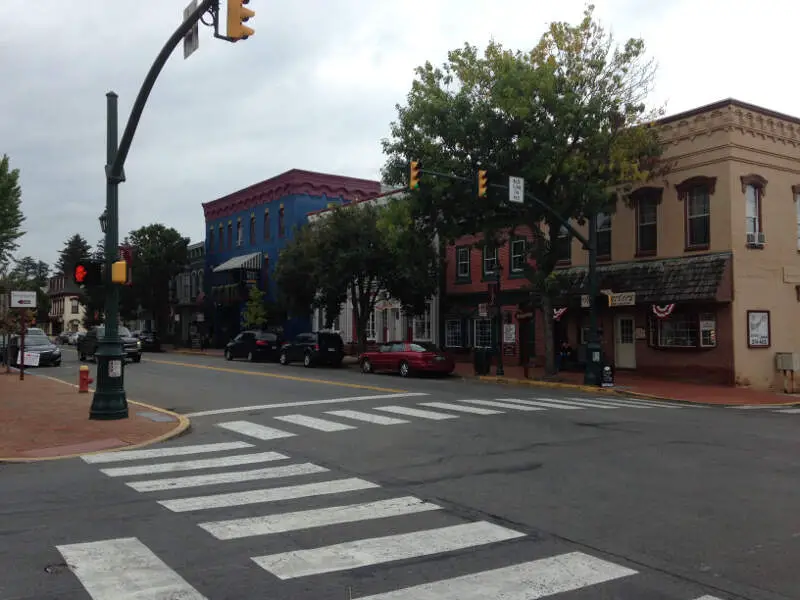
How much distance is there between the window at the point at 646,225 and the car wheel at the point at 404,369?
9.43m

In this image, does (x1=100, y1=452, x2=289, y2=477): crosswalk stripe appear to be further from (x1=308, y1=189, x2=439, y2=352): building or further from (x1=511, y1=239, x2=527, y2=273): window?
(x1=308, y1=189, x2=439, y2=352): building

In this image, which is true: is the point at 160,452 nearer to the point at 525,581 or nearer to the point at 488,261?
the point at 525,581

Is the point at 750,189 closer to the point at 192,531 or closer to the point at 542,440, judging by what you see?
the point at 542,440

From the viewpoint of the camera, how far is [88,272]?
13523mm

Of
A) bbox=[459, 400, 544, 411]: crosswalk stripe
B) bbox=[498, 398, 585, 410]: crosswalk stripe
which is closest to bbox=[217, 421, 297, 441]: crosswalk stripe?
bbox=[459, 400, 544, 411]: crosswalk stripe

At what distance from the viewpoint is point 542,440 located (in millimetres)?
11609

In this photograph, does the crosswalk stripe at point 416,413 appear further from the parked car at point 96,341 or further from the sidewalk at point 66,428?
the parked car at point 96,341

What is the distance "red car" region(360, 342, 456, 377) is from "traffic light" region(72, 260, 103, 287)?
15091mm

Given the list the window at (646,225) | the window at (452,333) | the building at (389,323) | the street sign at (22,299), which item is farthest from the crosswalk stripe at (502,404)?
the building at (389,323)

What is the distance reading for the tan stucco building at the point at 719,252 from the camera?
76.4 feet

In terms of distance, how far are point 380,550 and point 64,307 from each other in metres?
110

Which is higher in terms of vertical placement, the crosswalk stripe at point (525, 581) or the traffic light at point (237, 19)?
the traffic light at point (237, 19)

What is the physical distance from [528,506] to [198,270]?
55.1 metres

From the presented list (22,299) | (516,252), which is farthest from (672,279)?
(22,299)
